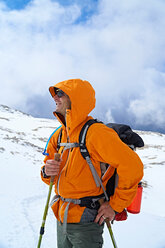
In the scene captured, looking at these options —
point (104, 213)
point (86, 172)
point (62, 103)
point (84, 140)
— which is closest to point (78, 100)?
point (62, 103)

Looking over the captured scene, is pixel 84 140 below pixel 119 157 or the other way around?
the other way around

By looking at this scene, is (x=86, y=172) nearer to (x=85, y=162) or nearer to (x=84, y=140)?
(x=85, y=162)

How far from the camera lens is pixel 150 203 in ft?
33.5

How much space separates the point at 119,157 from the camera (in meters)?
1.93

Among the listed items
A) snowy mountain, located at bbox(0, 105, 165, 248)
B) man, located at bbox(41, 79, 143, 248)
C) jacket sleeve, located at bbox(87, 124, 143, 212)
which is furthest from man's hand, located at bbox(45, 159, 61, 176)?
snowy mountain, located at bbox(0, 105, 165, 248)

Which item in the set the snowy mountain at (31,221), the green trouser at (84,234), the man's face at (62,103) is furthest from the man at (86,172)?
the snowy mountain at (31,221)

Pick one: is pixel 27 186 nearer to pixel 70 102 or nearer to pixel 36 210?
pixel 36 210

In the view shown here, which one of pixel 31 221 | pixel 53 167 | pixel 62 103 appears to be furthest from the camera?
pixel 31 221

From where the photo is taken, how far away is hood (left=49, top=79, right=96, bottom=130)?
2236mm

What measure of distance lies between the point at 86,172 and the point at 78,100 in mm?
837

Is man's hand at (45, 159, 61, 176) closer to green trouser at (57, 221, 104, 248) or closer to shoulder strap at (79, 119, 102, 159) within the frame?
shoulder strap at (79, 119, 102, 159)

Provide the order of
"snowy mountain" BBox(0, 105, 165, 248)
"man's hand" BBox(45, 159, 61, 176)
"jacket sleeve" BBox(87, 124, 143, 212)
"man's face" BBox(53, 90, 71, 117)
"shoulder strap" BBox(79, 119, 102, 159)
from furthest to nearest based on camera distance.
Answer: "snowy mountain" BBox(0, 105, 165, 248), "man's face" BBox(53, 90, 71, 117), "man's hand" BBox(45, 159, 61, 176), "shoulder strap" BBox(79, 119, 102, 159), "jacket sleeve" BBox(87, 124, 143, 212)

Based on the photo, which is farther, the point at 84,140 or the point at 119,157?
the point at 84,140

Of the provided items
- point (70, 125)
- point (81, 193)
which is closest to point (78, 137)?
point (70, 125)
